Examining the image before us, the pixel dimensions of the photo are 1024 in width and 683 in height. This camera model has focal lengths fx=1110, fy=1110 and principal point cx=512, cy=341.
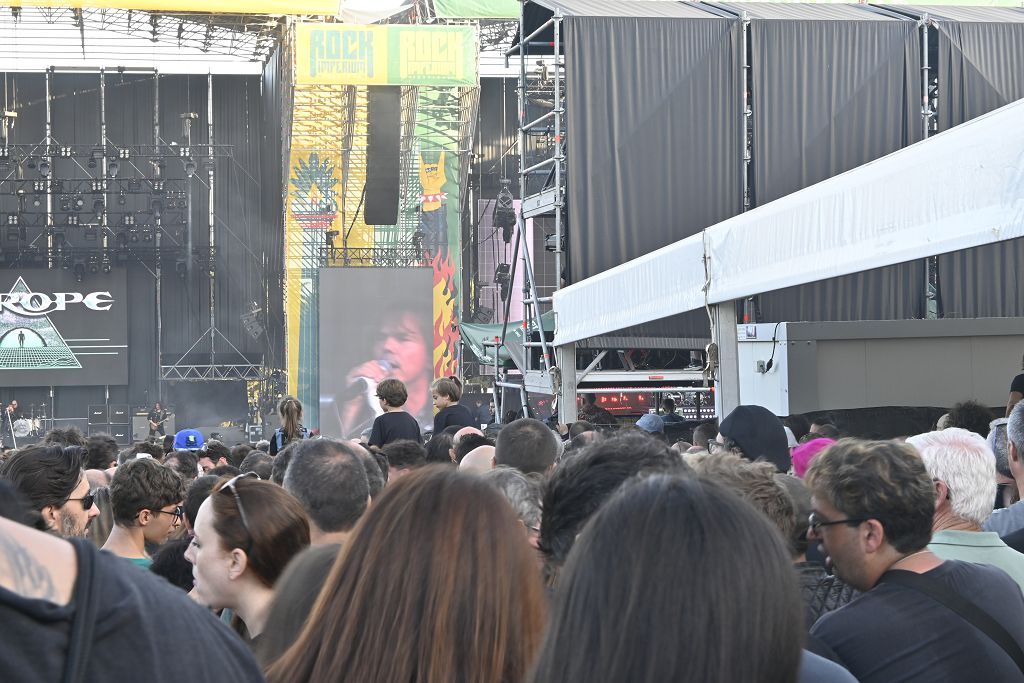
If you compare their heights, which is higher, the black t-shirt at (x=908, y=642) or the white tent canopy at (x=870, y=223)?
the white tent canopy at (x=870, y=223)

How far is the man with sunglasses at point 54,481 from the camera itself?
3631mm

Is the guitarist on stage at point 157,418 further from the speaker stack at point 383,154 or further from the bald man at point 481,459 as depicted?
the bald man at point 481,459

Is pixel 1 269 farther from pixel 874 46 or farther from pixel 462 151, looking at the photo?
pixel 874 46

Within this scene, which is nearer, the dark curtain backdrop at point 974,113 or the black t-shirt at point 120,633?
the black t-shirt at point 120,633

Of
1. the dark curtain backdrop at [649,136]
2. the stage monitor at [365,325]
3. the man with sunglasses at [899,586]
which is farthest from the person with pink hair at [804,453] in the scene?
the stage monitor at [365,325]

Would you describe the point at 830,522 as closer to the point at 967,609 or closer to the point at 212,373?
the point at 967,609

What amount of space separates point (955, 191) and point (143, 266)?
26.9m

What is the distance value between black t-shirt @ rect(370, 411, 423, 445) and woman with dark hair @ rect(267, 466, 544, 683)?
513 centimetres

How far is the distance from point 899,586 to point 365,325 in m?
15.4

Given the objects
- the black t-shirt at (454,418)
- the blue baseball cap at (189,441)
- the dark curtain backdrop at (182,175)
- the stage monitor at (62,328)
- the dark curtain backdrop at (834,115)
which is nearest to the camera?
the black t-shirt at (454,418)

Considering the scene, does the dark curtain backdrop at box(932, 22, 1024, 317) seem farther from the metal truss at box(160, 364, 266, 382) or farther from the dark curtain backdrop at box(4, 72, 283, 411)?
the dark curtain backdrop at box(4, 72, 283, 411)

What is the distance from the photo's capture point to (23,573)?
2.61 ft

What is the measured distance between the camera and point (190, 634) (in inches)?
35.2

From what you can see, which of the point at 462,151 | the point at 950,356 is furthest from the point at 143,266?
the point at 950,356
